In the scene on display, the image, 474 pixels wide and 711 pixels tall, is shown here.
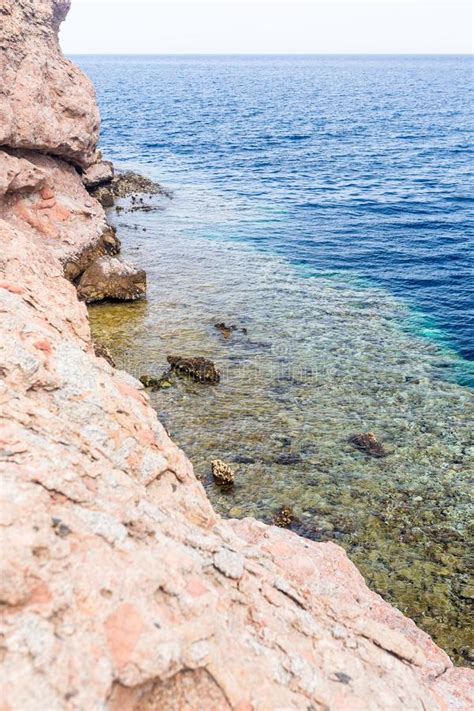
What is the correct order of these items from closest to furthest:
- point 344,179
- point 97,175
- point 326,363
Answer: point 326,363 < point 97,175 < point 344,179

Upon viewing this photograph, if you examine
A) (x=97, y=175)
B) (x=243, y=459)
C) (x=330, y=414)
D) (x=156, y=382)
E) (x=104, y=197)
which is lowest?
(x=243, y=459)

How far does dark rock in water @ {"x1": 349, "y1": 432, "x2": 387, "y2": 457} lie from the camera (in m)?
20.0

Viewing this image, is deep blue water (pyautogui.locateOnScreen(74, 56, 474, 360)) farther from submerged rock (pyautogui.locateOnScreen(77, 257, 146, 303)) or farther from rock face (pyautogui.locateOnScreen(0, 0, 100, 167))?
rock face (pyautogui.locateOnScreen(0, 0, 100, 167))

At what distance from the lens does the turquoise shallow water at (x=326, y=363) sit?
661 inches

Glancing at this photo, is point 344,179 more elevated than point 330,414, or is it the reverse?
point 344,179

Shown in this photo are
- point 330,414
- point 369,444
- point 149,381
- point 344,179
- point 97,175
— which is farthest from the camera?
point 344,179

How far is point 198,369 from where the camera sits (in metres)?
23.7

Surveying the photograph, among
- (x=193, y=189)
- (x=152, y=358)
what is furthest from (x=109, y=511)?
(x=193, y=189)

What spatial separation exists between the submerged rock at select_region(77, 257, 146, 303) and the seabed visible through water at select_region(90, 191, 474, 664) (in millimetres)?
692

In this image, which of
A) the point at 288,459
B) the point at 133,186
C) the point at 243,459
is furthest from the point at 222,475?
the point at 133,186

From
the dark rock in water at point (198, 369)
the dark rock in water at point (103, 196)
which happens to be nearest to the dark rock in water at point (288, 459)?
the dark rock in water at point (198, 369)

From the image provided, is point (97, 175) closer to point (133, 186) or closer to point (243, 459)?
point (133, 186)

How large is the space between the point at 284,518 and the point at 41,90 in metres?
26.9

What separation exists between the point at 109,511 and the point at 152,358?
19279 millimetres
